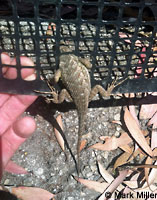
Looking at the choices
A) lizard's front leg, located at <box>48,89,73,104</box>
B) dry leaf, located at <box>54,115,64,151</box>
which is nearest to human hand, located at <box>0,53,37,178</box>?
lizard's front leg, located at <box>48,89,73,104</box>

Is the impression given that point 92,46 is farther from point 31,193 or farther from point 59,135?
point 31,193

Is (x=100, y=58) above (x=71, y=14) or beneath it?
beneath

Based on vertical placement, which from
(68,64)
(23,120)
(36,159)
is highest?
(68,64)

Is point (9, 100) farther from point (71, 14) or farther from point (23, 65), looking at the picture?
point (71, 14)

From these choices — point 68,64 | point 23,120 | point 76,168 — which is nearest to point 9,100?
point 23,120

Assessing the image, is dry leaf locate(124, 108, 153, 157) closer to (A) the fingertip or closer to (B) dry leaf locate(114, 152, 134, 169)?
(B) dry leaf locate(114, 152, 134, 169)

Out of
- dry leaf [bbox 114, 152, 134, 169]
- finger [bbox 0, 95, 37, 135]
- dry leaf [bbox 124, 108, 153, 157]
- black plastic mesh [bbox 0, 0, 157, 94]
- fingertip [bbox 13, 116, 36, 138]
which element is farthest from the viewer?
dry leaf [bbox 124, 108, 153, 157]

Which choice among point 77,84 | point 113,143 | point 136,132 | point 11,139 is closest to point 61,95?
point 77,84
